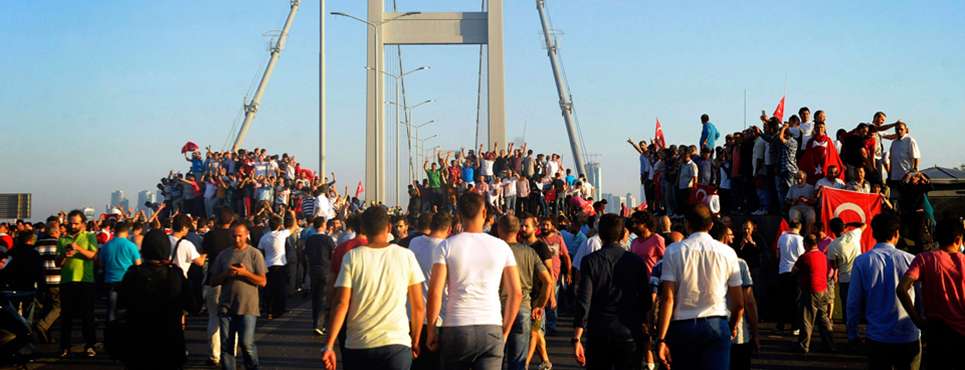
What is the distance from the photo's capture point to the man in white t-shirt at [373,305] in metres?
5.50

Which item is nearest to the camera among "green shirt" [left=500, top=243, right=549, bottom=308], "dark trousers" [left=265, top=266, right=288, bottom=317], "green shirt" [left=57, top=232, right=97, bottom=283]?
"green shirt" [left=500, top=243, right=549, bottom=308]

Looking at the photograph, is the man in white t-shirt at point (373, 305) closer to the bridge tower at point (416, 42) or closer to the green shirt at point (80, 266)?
the green shirt at point (80, 266)

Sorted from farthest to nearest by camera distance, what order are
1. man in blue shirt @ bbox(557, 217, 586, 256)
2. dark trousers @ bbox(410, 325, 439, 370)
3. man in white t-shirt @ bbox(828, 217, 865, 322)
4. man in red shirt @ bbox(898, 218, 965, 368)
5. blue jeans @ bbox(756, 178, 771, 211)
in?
1. blue jeans @ bbox(756, 178, 771, 211)
2. man in blue shirt @ bbox(557, 217, 586, 256)
3. man in white t-shirt @ bbox(828, 217, 865, 322)
4. dark trousers @ bbox(410, 325, 439, 370)
5. man in red shirt @ bbox(898, 218, 965, 368)

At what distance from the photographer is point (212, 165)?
26969mm

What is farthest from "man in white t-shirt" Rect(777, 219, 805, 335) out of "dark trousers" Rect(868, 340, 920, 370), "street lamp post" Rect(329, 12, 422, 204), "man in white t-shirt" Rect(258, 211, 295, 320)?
"street lamp post" Rect(329, 12, 422, 204)

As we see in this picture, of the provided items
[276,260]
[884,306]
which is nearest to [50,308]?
[276,260]

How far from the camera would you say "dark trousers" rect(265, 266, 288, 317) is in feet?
45.4

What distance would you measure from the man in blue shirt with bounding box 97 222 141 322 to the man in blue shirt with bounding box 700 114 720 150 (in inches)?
439

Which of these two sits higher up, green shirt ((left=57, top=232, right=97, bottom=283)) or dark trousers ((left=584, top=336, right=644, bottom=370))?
green shirt ((left=57, top=232, right=97, bottom=283))

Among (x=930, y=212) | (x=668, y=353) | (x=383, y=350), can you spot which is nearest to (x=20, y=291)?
(x=383, y=350)

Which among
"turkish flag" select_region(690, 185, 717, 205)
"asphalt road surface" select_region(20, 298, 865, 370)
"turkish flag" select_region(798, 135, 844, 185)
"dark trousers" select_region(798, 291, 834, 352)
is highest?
"turkish flag" select_region(798, 135, 844, 185)

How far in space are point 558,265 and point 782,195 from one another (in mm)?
5825

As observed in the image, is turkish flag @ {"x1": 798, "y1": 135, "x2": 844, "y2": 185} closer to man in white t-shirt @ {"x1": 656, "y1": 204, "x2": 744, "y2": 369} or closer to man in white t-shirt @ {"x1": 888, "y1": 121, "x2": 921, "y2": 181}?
man in white t-shirt @ {"x1": 888, "y1": 121, "x2": 921, "y2": 181}

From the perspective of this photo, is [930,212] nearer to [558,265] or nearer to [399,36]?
[558,265]
